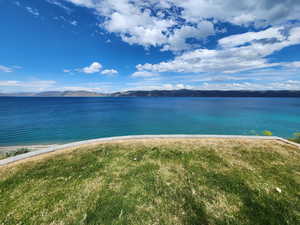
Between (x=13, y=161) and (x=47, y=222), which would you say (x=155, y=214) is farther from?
(x=13, y=161)

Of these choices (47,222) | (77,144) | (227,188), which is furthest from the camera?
(77,144)

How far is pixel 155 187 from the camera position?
3693 millimetres

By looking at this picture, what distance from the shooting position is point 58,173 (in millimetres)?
4344

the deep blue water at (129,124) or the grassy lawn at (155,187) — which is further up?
the grassy lawn at (155,187)

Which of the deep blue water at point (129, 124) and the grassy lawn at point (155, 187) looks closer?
the grassy lawn at point (155, 187)

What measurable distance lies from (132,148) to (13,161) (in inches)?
187

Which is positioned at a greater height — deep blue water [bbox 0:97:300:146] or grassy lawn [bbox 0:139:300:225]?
grassy lawn [bbox 0:139:300:225]

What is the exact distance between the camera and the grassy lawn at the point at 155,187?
281cm

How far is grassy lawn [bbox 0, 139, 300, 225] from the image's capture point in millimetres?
2812

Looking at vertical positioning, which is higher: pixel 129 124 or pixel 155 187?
pixel 155 187

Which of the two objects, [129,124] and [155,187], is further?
[129,124]

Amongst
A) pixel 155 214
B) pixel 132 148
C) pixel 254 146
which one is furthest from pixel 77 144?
pixel 254 146

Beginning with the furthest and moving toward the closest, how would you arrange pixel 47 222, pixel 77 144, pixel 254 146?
pixel 77 144
pixel 254 146
pixel 47 222

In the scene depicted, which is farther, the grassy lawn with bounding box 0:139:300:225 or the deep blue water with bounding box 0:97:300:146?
the deep blue water with bounding box 0:97:300:146
